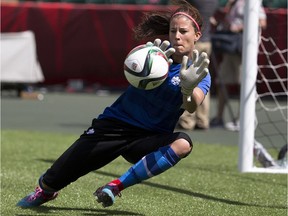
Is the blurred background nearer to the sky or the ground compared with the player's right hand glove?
nearer to the ground

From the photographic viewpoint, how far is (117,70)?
18703mm

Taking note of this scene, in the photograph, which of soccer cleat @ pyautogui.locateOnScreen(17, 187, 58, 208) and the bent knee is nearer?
the bent knee

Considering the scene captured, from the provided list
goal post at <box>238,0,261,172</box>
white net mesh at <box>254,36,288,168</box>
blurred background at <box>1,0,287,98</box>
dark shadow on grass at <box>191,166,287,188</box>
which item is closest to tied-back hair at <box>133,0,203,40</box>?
goal post at <box>238,0,261,172</box>

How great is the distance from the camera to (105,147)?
19.3 feet

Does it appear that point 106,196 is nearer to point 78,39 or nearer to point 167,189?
point 167,189

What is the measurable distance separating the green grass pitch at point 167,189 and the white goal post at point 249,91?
22 centimetres

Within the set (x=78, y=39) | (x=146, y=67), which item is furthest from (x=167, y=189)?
(x=78, y=39)

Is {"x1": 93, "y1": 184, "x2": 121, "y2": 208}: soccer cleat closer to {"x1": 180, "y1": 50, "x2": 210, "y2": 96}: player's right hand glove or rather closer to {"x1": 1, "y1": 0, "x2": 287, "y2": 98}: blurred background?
{"x1": 180, "y1": 50, "x2": 210, "y2": 96}: player's right hand glove

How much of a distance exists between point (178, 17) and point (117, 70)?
12827 millimetres

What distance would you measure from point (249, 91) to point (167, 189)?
123cm

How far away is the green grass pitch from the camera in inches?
252

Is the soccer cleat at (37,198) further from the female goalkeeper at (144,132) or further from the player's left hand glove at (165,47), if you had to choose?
the player's left hand glove at (165,47)

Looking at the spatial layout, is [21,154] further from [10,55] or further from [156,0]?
[156,0]

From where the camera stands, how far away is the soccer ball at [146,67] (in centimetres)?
541
